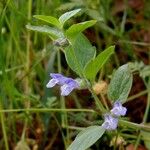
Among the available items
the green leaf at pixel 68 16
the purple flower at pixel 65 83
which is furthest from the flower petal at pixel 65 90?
the green leaf at pixel 68 16

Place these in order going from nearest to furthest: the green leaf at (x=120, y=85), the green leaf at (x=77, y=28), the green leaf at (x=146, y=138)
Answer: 1. the green leaf at (x=77, y=28)
2. the green leaf at (x=120, y=85)
3. the green leaf at (x=146, y=138)

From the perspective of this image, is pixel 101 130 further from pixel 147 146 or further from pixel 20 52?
pixel 20 52

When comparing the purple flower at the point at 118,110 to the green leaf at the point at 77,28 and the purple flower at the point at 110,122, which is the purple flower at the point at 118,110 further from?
the green leaf at the point at 77,28

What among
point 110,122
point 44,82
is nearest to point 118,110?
point 110,122

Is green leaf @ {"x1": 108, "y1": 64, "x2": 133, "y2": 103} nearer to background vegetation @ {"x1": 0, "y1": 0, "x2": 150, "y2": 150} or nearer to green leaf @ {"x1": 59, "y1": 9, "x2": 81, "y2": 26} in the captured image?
green leaf @ {"x1": 59, "y1": 9, "x2": 81, "y2": 26}

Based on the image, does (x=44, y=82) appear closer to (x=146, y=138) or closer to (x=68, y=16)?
(x=146, y=138)

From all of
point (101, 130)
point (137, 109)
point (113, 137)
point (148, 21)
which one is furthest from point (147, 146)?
point (148, 21)
